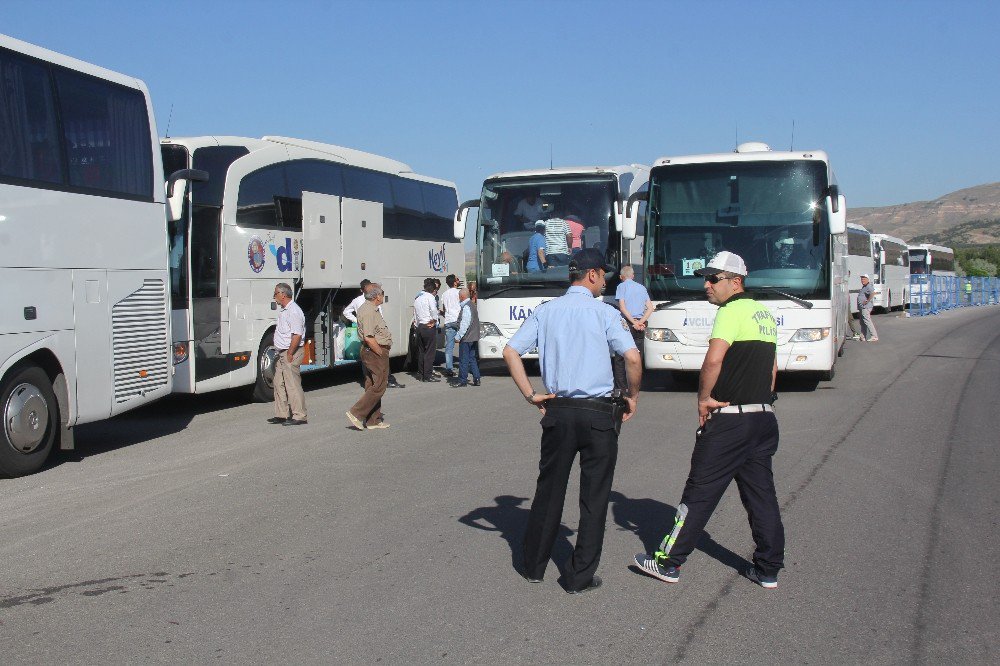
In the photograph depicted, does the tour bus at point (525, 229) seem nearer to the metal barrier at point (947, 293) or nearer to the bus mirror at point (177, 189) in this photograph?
the bus mirror at point (177, 189)

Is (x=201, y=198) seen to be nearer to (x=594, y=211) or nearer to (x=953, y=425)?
(x=594, y=211)

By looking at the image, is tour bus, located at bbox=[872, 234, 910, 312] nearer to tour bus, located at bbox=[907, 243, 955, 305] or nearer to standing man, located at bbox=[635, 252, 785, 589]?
tour bus, located at bbox=[907, 243, 955, 305]

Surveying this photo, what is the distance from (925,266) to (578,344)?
64.2 metres

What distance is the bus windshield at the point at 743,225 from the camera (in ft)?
49.5

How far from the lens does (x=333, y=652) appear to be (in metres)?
4.91

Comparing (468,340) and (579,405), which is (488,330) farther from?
(579,405)

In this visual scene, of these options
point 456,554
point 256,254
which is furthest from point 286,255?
point 456,554

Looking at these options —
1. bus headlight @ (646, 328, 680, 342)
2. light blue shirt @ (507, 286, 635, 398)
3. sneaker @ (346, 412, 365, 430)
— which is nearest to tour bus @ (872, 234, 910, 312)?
bus headlight @ (646, 328, 680, 342)

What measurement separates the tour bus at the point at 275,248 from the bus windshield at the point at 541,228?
2.20 m

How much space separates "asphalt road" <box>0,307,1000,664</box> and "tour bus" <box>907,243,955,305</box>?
4303cm

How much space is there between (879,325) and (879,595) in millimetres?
36927

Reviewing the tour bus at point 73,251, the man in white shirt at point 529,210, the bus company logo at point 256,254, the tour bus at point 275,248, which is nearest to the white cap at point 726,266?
the tour bus at point 73,251

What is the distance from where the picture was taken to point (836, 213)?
15078mm

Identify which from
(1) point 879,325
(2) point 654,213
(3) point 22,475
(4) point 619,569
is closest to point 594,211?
(2) point 654,213
